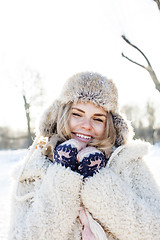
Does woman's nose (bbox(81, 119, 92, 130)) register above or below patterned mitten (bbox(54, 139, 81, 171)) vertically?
above

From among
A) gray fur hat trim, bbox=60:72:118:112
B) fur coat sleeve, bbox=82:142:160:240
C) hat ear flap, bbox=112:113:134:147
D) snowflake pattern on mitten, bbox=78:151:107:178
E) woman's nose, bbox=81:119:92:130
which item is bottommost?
fur coat sleeve, bbox=82:142:160:240

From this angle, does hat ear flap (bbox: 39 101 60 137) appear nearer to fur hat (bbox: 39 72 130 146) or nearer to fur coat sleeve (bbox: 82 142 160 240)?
fur hat (bbox: 39 72 130 146)

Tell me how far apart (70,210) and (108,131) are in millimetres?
645

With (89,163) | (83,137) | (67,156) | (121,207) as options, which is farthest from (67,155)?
(121,207)

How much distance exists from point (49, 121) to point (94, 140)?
399 mm

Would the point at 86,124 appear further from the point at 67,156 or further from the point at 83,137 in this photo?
the point at 67,156

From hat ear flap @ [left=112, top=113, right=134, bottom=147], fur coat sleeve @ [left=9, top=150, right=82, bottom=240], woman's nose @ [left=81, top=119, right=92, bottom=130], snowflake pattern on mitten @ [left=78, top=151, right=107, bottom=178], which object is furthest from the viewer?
hat ear flap @ [left=112, top=113, right=134, bottom=147]

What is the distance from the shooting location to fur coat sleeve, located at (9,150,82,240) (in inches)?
47.6

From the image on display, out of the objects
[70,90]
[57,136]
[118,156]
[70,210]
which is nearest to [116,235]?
[70,210]

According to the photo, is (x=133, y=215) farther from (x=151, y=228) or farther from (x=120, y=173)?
(x=120, y=173)

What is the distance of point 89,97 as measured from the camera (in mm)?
1595

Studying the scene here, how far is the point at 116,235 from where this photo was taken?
128 cm

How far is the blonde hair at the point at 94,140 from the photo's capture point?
5.19ft

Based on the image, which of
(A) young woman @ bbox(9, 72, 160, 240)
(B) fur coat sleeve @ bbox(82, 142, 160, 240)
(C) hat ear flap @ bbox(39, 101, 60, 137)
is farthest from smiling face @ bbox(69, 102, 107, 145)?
(B) fur coat sleeve @ bbox(82, 142, 160, 240)
